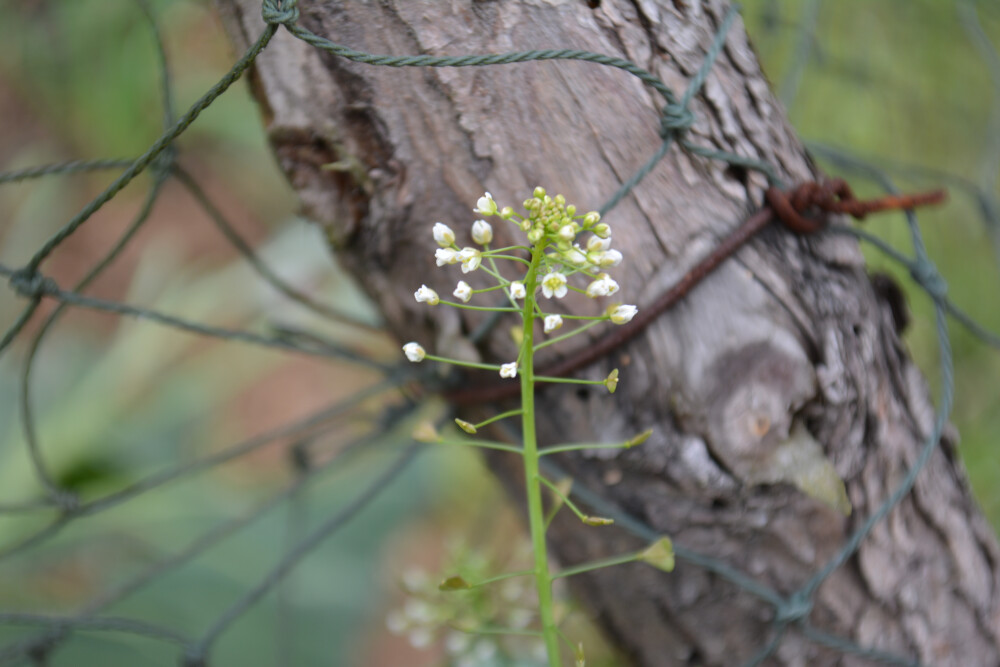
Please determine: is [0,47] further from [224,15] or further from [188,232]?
[224,15]

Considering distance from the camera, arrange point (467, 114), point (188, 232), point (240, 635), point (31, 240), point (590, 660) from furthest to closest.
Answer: point (188, 232)
point (31, 240)
point (240, 635)
point (590, 660)
point (467, 114)

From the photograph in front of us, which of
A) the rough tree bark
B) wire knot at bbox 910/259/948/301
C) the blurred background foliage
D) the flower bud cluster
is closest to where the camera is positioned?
the flower bud cluster

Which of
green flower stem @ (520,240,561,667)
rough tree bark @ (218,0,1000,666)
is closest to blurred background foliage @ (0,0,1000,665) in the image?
rough tree bark @ (218,0,1000,666)

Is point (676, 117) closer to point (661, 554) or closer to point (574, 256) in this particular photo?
point (574, 256)

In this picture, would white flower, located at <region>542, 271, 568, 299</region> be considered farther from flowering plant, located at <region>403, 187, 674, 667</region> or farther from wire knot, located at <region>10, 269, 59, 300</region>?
wire knot, located at <region>10, 269, 59, 300</region>

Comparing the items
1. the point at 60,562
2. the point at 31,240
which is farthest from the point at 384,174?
the point at 31,240

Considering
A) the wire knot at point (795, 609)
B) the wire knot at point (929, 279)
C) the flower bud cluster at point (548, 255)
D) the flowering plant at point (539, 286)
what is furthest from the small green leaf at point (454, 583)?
the wire knot at point (929, 279)
